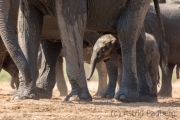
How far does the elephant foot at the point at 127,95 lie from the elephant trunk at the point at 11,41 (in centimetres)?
127

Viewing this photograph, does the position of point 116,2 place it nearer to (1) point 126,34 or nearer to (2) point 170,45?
(1) point 126,34

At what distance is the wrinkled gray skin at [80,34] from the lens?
7172 mm

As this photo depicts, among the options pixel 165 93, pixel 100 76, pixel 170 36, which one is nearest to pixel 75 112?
pixel 165 93

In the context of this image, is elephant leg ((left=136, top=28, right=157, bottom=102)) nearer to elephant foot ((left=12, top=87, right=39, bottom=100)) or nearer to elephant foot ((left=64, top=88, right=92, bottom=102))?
elephant foot ((left=64, top=88, right=92, bottom=102))

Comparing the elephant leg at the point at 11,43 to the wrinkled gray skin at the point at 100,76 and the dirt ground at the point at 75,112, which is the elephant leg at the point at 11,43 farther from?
the wrinkled gray skin at the point at 100,76

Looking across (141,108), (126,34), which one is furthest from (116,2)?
(141,108)

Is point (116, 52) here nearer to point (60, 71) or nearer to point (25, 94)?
point (25, 94)

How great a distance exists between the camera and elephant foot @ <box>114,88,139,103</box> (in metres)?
7.73

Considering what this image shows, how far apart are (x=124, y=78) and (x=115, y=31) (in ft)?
1.99

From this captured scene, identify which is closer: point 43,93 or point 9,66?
point 43,93

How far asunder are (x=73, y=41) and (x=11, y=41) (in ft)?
2.48

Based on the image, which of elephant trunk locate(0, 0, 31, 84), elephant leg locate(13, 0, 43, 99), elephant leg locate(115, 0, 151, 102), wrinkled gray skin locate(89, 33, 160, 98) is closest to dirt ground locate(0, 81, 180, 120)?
elephant trunk locate(0, 0, 31, 84)

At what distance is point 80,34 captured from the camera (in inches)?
286

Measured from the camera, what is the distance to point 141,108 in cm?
646
